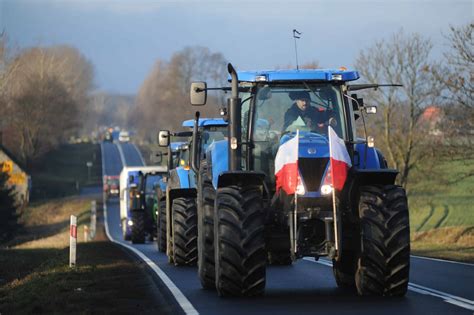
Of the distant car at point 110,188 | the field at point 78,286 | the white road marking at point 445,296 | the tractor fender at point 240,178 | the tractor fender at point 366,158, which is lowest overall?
the field at point 78,286

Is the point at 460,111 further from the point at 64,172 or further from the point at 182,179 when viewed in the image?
the point at 64,172

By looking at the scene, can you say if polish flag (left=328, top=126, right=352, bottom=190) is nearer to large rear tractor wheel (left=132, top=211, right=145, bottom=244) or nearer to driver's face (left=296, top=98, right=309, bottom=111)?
driver's face (left=296, top=98, right=309, bottom=111)

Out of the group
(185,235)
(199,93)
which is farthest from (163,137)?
(199,93)

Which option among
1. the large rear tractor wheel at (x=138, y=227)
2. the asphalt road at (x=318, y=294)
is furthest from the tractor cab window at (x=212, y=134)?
the large rear tractor wheel at (x=138, y=227)

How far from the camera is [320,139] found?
508 inches

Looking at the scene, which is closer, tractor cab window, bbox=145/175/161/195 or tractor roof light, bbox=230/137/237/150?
tractor roof light, bbox=230/137/237/150

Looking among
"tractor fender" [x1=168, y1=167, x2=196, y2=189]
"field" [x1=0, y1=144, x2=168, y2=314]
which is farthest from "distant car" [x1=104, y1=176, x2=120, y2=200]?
"tractor fender" [x1=168, y1=167, x2=196, y2=189]

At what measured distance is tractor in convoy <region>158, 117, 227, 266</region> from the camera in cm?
2044

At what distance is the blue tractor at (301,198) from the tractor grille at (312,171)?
0.04ft

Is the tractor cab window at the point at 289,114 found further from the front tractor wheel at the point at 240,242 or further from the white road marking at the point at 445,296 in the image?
the white road marking at the point at 445,296

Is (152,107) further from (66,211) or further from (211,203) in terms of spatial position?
(211,203)

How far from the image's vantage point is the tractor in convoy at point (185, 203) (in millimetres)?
20438

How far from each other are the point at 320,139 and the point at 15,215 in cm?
4864

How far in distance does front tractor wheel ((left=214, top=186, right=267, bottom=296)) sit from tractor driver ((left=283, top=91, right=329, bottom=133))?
152 cm
